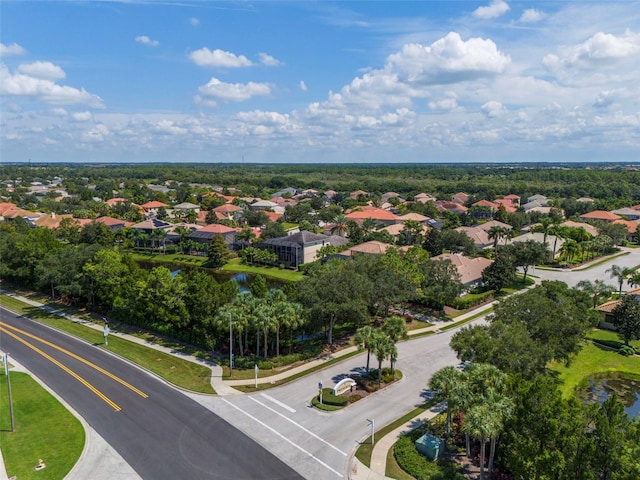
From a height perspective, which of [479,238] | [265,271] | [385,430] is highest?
[479,238]

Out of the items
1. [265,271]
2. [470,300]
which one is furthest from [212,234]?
[470,300]

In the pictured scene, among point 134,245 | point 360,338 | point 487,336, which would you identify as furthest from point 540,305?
point 134,245

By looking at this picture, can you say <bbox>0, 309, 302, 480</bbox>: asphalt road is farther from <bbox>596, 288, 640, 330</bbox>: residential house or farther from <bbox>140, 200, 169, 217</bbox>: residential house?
<bbox>140, 200, 169, 217</bbox>: residential house

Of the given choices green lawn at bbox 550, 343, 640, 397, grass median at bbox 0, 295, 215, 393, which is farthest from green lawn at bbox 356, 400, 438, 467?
grass median at bbox 0, 295, 215, 393

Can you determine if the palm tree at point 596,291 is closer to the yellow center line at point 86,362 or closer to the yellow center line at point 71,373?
the yellow center line at point 86,362

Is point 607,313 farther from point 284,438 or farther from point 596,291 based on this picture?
point 284,438

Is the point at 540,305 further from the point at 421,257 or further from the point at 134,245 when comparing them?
the point at 134,245
